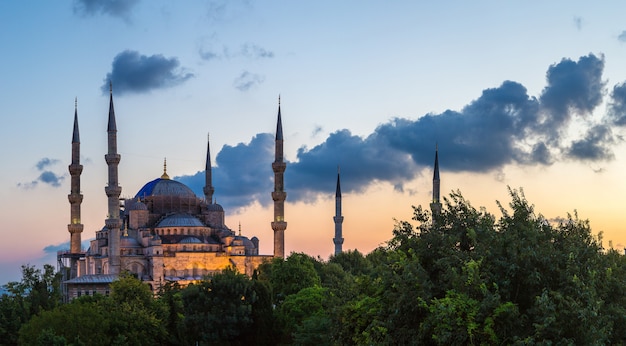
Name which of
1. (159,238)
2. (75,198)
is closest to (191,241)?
(159,238)

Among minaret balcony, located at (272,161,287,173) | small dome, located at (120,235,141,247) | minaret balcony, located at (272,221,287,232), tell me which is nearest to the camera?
minaret balcony, located at (272,221,287,232)

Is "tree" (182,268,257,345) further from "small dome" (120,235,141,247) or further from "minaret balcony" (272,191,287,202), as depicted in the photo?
"small dome" (120,235,141,247)

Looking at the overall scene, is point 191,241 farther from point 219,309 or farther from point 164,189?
point 219,309

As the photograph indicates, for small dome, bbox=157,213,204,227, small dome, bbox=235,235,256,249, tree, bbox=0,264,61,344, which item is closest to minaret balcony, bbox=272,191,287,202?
small dome, bbox=235,235,256,249

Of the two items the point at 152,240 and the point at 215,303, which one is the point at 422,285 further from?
the point at 152,240

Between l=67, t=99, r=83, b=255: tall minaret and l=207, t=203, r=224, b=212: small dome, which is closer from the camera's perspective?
l=67, t=99, r=83, b=255: tall minaret

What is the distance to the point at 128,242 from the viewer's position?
7819 centimetres

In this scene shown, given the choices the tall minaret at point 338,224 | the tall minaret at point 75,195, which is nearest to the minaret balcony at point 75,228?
the tall minaret at point 75,195

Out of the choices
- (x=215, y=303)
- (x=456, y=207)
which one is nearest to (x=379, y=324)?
(x=456, y=207)

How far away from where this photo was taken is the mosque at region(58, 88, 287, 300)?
232 ft

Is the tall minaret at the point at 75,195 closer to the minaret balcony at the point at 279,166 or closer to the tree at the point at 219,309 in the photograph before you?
the minaret balcony at the point at 279,166

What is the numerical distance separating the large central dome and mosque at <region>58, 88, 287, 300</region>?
0.10 meters

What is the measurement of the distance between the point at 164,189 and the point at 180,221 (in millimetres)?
7214

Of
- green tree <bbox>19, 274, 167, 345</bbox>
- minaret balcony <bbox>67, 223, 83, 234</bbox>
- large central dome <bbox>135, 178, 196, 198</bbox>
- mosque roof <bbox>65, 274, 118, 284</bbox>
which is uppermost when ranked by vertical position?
large central dome <bbox>135, 178, 196, 198</bbox>
